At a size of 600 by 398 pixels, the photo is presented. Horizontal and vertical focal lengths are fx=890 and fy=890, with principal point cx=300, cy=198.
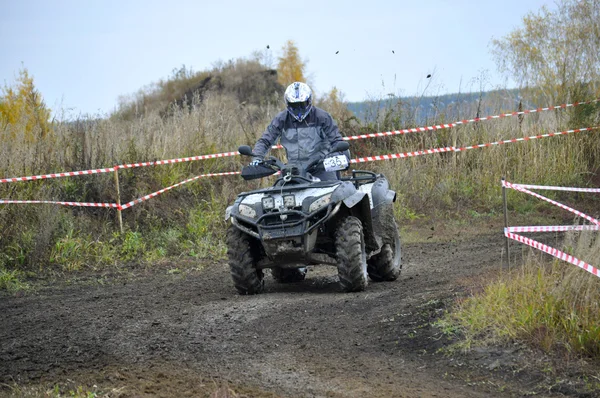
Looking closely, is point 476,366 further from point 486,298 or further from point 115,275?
point 115,275

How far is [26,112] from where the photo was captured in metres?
19.5

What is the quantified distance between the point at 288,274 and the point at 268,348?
4.03m

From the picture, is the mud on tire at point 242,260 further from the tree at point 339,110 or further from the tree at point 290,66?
the tree at point 290,66

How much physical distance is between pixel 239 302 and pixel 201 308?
17.3 inches

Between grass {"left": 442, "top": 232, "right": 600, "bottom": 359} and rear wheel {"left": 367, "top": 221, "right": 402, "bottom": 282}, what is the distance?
316cm

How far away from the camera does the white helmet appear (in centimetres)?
1069

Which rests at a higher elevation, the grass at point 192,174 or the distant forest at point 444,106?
the distant forest at point 444,106

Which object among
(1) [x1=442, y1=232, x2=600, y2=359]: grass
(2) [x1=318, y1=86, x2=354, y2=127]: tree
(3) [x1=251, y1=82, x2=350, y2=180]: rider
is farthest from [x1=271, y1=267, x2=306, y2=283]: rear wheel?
(2) [x1=318, y1=86, x2=354, y2=127]: tree

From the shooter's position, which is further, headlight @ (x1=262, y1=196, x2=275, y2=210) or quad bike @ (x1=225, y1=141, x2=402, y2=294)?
headlight @ (x1=262, y1=196, x2=275, y2=210)

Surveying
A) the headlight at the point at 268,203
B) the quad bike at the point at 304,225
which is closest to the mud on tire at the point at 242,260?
the quad bike at the point at 304,225

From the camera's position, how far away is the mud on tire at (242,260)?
9938 millimetres

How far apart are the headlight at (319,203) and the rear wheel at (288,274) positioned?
76.2 inches

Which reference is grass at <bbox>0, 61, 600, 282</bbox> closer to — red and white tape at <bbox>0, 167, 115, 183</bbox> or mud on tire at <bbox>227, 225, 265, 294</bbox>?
red and white tape at <bbox>0, 167, 115, 183</bbox>

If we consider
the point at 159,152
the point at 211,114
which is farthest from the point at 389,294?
the point at 211,114
